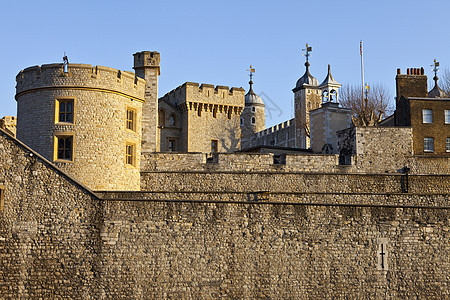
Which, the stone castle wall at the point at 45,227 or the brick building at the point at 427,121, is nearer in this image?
the stone castle wall at the point at 45,227

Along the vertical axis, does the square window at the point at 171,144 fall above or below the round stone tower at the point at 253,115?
below

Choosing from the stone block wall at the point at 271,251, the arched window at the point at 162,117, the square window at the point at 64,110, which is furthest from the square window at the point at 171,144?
the stone block wall at the point at 271,251

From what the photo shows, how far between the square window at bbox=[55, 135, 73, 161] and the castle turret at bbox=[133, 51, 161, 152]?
657 cm

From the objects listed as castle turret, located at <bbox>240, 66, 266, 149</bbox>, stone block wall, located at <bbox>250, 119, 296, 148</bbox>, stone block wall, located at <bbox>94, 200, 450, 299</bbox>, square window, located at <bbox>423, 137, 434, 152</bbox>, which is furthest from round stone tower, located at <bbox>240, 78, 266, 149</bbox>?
stone block wall, located at <bbox>94, 200, 450, 299</bbox>

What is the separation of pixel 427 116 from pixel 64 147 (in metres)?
19.6

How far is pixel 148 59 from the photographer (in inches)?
1211

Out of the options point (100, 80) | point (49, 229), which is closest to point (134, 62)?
point (100, 80)

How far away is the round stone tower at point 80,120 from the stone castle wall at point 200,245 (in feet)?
4.62

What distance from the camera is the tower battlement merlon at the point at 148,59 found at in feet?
101

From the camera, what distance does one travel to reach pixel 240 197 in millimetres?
24984

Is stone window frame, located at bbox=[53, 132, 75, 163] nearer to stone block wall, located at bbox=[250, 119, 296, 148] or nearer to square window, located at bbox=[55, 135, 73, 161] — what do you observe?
square window, located at bbox=[55, 135, 73, 161]

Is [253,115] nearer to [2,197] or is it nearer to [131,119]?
[131,119]

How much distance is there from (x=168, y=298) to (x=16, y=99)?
415 inches

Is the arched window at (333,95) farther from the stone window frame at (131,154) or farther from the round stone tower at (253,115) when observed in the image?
the round stone tower at (253,115)
